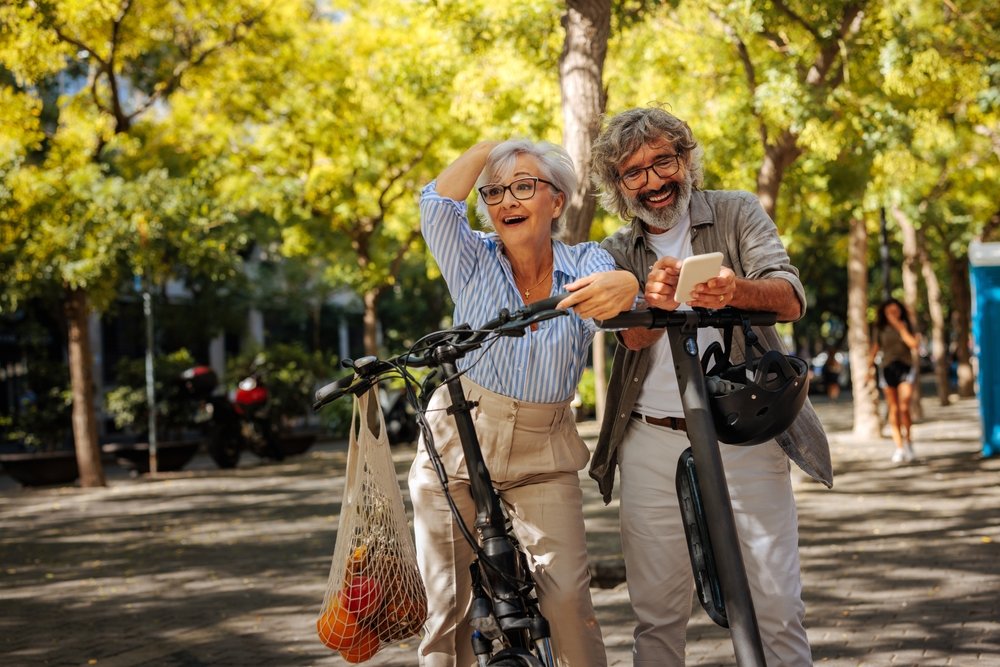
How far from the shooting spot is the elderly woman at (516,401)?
331 cm

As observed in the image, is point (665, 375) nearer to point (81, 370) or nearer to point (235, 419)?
point (81, 370)

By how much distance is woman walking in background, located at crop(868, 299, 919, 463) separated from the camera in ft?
45.0

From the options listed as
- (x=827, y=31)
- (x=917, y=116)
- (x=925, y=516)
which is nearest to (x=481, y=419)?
(x=925, y=516)

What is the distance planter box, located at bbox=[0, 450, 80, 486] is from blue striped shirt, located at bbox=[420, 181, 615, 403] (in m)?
15.0

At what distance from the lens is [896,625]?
6.11 meters

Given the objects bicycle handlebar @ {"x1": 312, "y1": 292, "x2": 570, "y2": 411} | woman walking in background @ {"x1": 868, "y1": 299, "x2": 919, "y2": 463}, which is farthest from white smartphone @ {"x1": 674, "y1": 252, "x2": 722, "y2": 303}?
woman walking in background @ {"x1": 868, "y1": 299, "x2": 919, "y2": 463}

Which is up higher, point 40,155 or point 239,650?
point 40,155

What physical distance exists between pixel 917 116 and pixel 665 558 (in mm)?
12355

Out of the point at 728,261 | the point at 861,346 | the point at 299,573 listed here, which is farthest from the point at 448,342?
the point at 861,346

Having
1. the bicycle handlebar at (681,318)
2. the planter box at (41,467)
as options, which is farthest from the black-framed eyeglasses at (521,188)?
the planter box at (41,467)

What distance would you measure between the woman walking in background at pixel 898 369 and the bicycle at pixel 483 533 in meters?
11.2

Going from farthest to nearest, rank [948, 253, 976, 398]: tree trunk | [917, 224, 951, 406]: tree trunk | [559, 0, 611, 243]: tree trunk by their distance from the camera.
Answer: [948, 253, 976, 398]: tree trunk
[917, 224, 951, 406]: tree trunk
[559, 0, 611, 243]: tree trunk

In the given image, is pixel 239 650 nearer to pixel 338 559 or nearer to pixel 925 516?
pixel 338 559

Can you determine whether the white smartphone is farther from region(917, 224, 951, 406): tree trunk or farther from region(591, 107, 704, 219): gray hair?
region(917, 224, 951, 406): tree trunk
